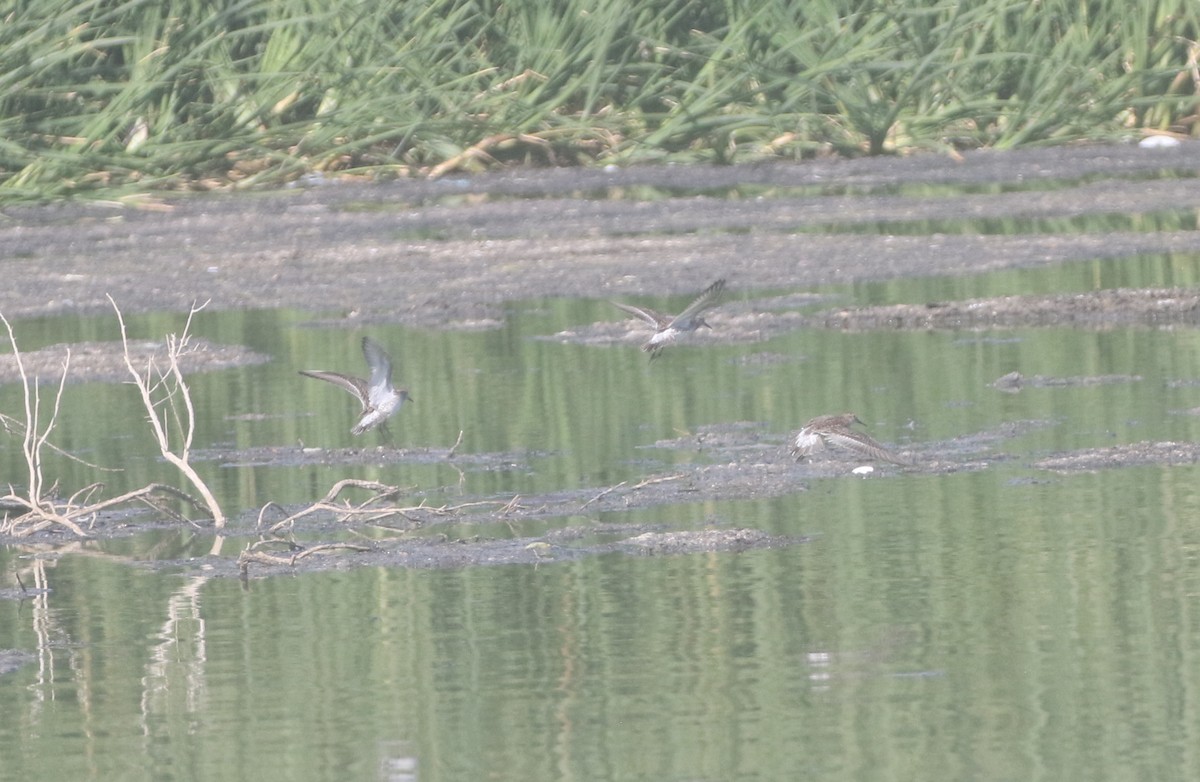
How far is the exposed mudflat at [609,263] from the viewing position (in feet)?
19.2

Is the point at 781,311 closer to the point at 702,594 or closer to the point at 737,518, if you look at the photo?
the point at 737,518

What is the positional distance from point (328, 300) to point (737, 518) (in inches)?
200

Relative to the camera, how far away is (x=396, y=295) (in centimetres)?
1039

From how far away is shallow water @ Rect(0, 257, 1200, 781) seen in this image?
3762mm

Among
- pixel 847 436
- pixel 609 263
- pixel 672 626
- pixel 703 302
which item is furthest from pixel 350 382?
pixel 609 263

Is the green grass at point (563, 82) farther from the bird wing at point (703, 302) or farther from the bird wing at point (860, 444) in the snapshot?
the bird wing at point (860, 444)

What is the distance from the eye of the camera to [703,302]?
7.05 m

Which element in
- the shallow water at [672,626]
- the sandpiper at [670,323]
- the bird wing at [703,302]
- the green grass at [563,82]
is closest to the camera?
the shallow water at [672,626]

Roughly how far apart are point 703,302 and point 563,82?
8.94m

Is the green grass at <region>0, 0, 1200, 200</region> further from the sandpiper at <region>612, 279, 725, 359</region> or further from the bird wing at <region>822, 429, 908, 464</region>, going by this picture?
the bird wing at <region>822, 429, 908, 464</region>

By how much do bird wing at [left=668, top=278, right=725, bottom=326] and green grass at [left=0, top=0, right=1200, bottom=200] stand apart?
7697 mm

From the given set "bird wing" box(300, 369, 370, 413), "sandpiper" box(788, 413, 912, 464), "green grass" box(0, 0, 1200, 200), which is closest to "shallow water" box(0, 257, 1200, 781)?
"sandpiper" box(788, 413, 912, 464)

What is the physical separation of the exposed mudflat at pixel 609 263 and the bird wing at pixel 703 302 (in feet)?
1.27

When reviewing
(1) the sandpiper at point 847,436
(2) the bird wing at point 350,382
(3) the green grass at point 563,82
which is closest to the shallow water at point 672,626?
(1) the sandpiper at point 847,436
